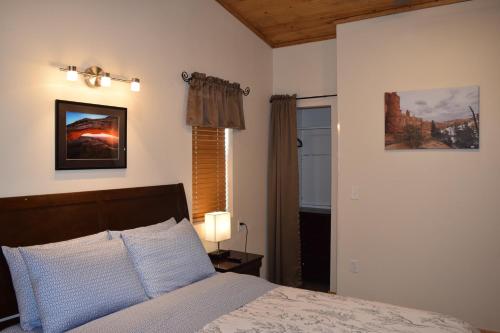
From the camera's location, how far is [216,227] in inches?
131

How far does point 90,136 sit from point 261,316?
5.27 ft

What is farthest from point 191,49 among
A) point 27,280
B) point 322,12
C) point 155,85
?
point 27,280

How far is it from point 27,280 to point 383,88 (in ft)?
10.6

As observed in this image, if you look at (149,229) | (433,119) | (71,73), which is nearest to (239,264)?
(149,229)

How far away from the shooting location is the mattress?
1844 mm

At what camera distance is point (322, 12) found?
3.78m

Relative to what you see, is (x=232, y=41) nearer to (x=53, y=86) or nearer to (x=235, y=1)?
(x=235, y=1)

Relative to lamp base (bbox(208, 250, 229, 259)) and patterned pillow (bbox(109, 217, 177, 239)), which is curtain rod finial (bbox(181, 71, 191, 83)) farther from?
lamp base (bbox(208, 250, 229, 259))

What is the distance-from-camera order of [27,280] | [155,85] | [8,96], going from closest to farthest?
[27,280], [8,96], [155,85]

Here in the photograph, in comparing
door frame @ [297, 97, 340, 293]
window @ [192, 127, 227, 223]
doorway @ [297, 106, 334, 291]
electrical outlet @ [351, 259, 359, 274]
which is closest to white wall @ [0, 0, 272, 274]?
window @ [192, 127, 227, 223]

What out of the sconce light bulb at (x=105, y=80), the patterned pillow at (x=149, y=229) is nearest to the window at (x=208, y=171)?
the patterned pillow at (x=149, y=229)

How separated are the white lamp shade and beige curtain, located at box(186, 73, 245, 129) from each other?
32.4 inches

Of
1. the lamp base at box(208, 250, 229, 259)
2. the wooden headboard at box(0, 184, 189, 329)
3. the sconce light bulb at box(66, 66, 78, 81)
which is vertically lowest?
the lamp base at box(208, 250, 229, 259)

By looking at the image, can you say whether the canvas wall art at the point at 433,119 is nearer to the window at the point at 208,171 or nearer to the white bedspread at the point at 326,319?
the window at the point at 208,171
